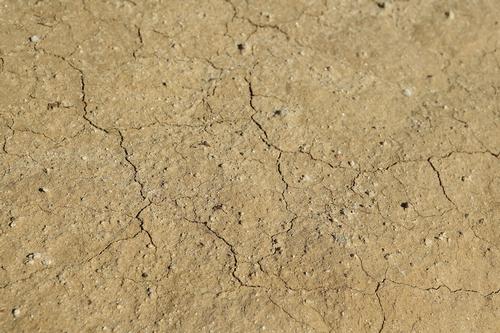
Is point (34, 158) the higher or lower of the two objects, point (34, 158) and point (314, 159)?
the lower

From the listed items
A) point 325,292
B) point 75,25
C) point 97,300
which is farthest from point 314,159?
point 75,25

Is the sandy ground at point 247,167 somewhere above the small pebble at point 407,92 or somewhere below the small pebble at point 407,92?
below

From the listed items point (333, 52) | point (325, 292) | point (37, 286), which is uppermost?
point (333, 52)

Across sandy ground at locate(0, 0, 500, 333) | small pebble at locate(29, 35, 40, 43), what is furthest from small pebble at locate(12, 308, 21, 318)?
small pebble at locate(29, 35, 40, 43)

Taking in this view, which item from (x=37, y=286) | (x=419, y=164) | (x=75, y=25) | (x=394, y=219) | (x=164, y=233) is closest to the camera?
(x=37, y=286)

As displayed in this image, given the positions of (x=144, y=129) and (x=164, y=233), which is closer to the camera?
(x=164, y=233)

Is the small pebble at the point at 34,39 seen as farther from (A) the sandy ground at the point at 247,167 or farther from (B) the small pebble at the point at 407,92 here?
(B) the small pebble at the point at 407,92

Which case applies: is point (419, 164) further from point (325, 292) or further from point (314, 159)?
point (325, 292)

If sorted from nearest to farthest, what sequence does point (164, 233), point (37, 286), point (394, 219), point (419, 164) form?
1. point (37, 286)
2. point (164, 233)
3. point (394, 219)
4. point (419, 164)

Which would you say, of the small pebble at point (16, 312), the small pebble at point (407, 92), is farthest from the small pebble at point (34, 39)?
the small pebble at point (407, 92)

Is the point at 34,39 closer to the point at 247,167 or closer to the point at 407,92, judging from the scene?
the point at 247,167
